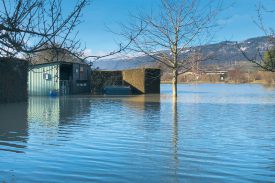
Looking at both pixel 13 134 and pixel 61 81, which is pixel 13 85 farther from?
pixel 13 134

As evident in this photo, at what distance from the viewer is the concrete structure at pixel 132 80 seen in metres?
36.1

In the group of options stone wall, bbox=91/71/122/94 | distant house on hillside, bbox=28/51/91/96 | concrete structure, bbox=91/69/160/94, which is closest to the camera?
distant house on hillside, bbox=28/51/91/96

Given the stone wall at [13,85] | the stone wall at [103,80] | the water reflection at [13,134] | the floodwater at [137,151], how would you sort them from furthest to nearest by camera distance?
1. the stone wall at [103,80]
2. the stone wall at [13,85]
3. the water reflection at [13,134]
4. the floodwater at [137,151]

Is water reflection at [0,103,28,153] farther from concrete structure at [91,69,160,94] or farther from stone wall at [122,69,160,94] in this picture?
stone wall at [122,69,160,94]

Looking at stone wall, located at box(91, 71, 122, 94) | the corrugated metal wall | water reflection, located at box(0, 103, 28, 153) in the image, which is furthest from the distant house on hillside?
water reflection, located at box(0, 103, 28, 153)

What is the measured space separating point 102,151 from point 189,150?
163cm

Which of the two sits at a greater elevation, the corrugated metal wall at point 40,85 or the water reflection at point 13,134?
the corrugated metal wall at point 40,85

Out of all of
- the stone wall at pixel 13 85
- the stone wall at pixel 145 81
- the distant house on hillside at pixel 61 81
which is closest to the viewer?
the stone wall at pixel 13 85

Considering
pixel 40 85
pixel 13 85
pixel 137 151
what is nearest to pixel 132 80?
pixel 40 85

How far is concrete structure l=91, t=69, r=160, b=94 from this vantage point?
36.1 m

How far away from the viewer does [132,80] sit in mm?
37281

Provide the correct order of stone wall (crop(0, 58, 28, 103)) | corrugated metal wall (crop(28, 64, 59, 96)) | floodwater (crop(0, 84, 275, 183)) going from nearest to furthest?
floodwater (crop(0, 84, 275, 183))
stone wall (crop(0, 58, 28, 103))
corrugated metal wall (crop(28, 64, 59, 96))

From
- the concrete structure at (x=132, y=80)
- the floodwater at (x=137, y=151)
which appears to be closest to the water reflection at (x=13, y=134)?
the floodwater at (x=137, y=151)

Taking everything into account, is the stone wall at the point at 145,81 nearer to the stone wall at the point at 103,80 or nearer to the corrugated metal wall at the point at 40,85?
the stone wall at the point at 103,80
